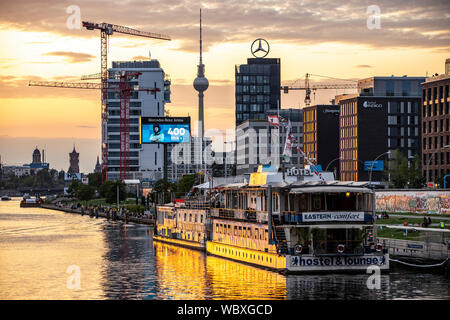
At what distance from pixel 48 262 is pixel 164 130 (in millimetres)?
86772

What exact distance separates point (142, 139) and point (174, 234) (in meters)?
67.5

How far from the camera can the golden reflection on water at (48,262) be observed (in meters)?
68.4

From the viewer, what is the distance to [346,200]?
71.8 metres

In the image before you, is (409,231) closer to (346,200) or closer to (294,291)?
(346,200)

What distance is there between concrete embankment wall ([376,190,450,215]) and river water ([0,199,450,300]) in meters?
36.9

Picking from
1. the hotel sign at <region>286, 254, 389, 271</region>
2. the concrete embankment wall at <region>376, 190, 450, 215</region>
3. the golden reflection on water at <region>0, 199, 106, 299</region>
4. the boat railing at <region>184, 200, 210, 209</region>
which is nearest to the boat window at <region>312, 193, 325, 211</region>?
the hotel sign at <region>286, 254, 389, 271</region>

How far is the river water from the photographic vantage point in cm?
6431

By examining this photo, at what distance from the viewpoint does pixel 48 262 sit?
303 ft
